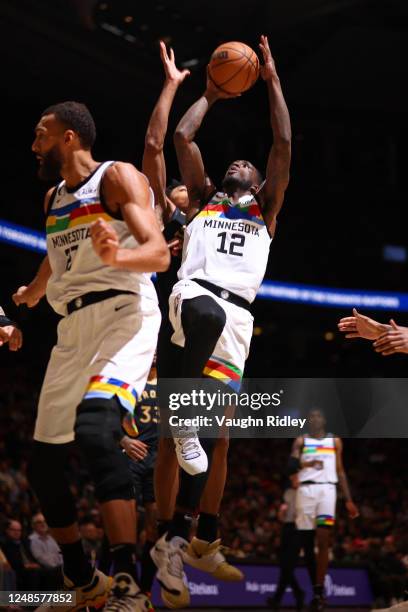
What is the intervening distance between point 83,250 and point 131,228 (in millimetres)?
356

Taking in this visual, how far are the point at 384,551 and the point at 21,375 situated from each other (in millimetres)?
8386

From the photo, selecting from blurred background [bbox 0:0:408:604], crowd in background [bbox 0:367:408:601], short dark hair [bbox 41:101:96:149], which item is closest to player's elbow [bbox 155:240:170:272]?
short dark hair [bbox 41:101:96:149]

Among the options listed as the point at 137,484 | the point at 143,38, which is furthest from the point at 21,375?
the point at 137,484

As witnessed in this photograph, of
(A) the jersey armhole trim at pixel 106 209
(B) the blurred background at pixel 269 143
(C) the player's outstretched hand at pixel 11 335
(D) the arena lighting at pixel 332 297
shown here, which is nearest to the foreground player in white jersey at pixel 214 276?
(C) the player's outstretched hand at pixel 11 335

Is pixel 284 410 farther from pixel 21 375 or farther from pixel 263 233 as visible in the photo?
pixel 21 375

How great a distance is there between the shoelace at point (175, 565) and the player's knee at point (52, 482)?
77cm

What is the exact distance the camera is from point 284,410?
10.1m

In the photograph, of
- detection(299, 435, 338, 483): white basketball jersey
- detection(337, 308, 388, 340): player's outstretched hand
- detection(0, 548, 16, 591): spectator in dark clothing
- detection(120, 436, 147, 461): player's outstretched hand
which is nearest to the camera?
detection(337, 308, 388, 340): player's outstretched hand

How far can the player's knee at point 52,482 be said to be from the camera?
4422 mm

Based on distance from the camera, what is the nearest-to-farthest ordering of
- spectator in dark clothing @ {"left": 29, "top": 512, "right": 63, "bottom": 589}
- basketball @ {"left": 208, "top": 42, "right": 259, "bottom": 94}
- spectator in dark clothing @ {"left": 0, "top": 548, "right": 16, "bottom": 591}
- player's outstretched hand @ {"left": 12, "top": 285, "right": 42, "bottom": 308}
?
player's outstretched hand @ {"left": 12, "top": 285, "right": 42, "bottom": 308} < basketball @ {"left": 208, "top": 42, "right": 259, "bottom": 94} < spectator in dark clothing @ {"left": 0, "top": 548, "right": 16, "bottom": 591} < spectator in dark clothing @ {"left": 29, "top": 512, "right": 63, "bottom": 589}

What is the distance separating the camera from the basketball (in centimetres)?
592

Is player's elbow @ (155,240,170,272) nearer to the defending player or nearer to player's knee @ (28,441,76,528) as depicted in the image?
player's knee @ (28,441,76,528)

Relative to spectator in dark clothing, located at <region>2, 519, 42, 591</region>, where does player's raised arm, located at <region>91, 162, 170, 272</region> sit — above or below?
above

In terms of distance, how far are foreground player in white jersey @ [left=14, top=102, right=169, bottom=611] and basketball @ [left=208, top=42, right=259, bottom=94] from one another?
1613mm
